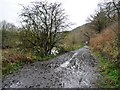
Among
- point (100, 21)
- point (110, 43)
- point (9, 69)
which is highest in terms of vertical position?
point (100, 21)

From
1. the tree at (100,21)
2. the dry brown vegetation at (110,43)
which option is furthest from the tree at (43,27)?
the tree at (100,21)

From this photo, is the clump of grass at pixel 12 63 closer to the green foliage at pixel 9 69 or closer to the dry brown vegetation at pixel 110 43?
the green foliage at pixel 9 69

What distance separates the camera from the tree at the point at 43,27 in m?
25.7

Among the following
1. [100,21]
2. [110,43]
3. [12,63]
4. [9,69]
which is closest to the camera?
[9,69]

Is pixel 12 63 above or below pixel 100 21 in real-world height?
below

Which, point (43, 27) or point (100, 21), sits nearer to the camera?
point (43, 27)

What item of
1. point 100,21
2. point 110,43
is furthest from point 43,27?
point 100,21

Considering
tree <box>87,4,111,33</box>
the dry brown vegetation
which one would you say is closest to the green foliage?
the dry brown vegetation

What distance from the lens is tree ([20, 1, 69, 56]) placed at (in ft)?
84.4

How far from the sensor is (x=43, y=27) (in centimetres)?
2666

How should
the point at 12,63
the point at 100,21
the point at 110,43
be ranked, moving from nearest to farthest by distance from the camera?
the point at 12,63, the point at 110,43, the point at 100,21

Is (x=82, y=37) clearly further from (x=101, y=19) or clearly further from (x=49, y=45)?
(x=49, y=45)

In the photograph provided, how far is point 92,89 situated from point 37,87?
7.38ft

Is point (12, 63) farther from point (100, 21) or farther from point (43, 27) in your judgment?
point (100, 21)
